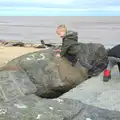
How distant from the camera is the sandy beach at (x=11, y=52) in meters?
12.8

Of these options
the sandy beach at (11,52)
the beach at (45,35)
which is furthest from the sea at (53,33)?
the sandy beach at (11,52)

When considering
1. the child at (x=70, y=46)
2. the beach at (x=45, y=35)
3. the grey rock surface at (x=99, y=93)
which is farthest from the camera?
the beach at (x=45, y=35)

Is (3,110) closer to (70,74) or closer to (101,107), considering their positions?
(101,107)

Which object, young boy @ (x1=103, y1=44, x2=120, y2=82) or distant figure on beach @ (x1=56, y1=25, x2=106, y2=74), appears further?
distant figure on beach @ (x1=56, y1=25, x2=106, y2=74)

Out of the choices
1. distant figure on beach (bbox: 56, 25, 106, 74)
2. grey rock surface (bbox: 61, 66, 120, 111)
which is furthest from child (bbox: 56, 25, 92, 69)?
grey rock surface (bbox: 61, 66, 120, 111)

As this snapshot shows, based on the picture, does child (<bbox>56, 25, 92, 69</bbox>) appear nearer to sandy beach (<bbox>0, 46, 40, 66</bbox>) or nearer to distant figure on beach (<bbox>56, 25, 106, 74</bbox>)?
distant figure on beach (<bbox>56, 25, 106, 74</bbox>)

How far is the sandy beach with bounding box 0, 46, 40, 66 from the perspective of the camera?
12828 millimetres

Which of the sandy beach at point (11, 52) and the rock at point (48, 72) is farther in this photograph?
the sandy beach at point (11, 52)

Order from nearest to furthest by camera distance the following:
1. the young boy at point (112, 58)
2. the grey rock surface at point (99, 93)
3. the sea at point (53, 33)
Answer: the grey rock surface at point (99, 93), the young boy at point (112, 58), the sea at point (53, 33)

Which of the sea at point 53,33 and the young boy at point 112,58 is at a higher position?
the young boy at point 112,58

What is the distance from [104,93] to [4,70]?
2284 mm

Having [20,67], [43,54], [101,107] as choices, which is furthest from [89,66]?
[101,107]

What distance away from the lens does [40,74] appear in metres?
8.45

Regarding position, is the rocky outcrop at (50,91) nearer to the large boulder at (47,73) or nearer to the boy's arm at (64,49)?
the large boulder at (47,73)
